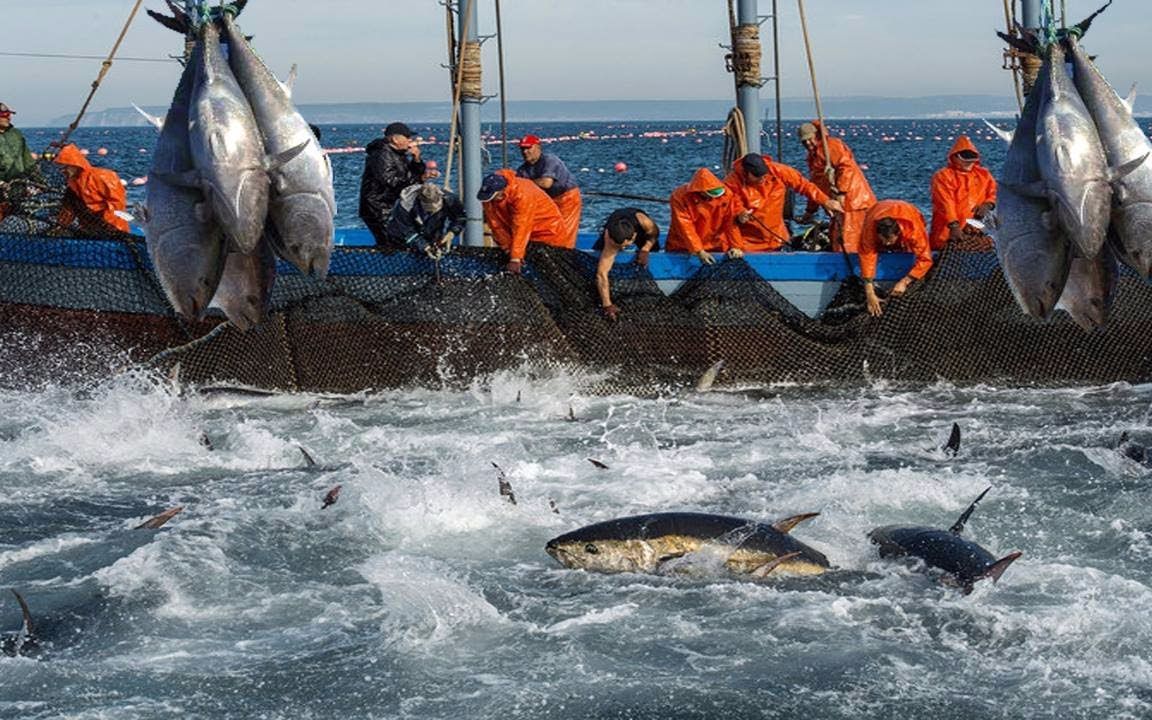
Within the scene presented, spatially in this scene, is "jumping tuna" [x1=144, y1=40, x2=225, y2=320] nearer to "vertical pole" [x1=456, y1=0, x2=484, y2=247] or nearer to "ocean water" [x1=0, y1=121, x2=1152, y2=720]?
"ocean water" [x1=0, y1=121, x2=1152, y2=720]

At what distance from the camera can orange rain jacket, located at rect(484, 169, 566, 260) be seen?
543 inches

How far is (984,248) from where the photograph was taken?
13.6m

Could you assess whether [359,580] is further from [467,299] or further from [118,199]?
[118,199]

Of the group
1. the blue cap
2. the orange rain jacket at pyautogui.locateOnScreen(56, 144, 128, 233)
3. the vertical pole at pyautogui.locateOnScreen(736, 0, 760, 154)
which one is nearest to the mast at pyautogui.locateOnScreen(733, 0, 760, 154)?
the vertical pole at pyautogui.locateOnScreen(736, 0, 760, 154)

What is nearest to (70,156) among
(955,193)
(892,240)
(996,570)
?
(892,240)

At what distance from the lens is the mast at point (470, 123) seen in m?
14.9

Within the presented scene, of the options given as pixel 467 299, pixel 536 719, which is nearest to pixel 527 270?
pixel 467 299

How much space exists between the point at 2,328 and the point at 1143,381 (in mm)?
10611

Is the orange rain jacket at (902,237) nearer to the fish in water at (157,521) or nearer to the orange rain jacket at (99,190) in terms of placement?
the fish in water at (157,521)

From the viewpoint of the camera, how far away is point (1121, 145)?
9016 millimetres

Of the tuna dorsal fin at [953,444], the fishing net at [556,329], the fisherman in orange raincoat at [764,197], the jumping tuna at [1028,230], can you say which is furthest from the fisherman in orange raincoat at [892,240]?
the jumping tuna at [1028,230]

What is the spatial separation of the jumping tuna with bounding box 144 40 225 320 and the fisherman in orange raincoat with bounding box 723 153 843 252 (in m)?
6.53

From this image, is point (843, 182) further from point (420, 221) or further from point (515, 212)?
point (420, 221)

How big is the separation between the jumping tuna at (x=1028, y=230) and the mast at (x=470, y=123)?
6742mm
